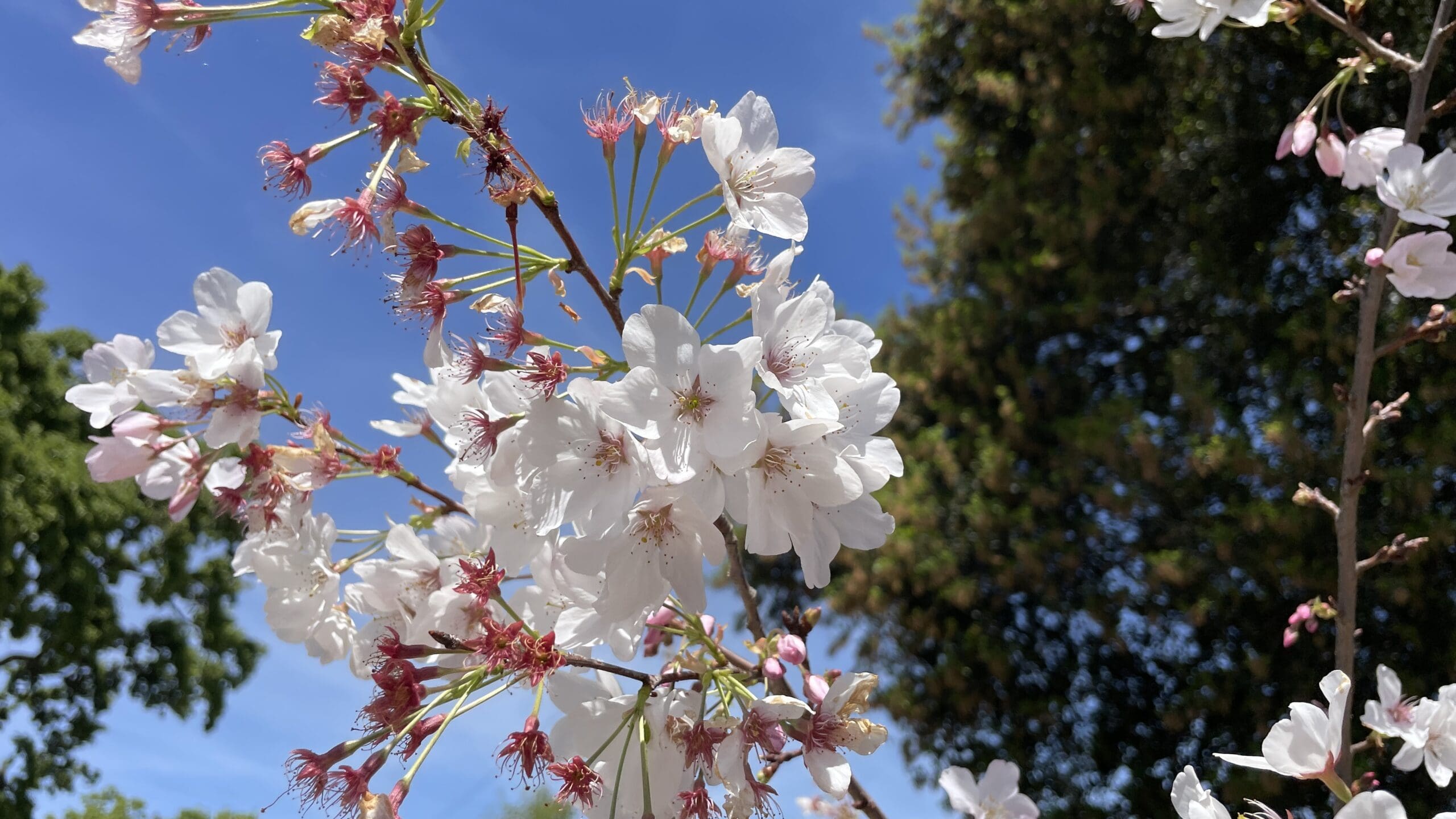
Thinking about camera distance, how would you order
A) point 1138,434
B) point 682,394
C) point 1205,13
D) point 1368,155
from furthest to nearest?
point 1138,434, point 1368,155, point 1205,13, point 682,394

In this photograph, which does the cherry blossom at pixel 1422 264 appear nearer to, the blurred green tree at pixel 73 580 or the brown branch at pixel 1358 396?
the brown branch at pixel 1358 396

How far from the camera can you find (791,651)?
1146 mm

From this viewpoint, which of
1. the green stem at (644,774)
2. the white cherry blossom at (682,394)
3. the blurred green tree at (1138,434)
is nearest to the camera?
the white cherry blossom at (682,394)

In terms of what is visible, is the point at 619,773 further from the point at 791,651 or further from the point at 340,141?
the point at 340,141

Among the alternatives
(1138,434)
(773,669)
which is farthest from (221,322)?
(1138,434)

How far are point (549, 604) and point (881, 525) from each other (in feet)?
1.40

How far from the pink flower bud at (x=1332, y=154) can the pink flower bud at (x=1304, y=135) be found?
23 millimetres

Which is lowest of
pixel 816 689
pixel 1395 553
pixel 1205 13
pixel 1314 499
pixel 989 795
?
pixel 816 689

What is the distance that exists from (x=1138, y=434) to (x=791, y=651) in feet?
17.2

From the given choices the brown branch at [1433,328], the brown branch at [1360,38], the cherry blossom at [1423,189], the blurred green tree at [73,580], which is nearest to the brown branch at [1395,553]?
the brown branch at [1433,328]

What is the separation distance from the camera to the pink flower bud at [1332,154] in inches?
73.0

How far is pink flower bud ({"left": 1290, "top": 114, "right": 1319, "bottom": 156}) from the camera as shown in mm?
1839

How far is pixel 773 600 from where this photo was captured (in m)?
8.42

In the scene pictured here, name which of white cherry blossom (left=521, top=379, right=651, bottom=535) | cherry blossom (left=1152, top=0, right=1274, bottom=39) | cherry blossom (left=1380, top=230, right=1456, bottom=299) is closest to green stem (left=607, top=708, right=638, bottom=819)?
white cherry blossom (left=521, top=379, right=651, bottom=535)
